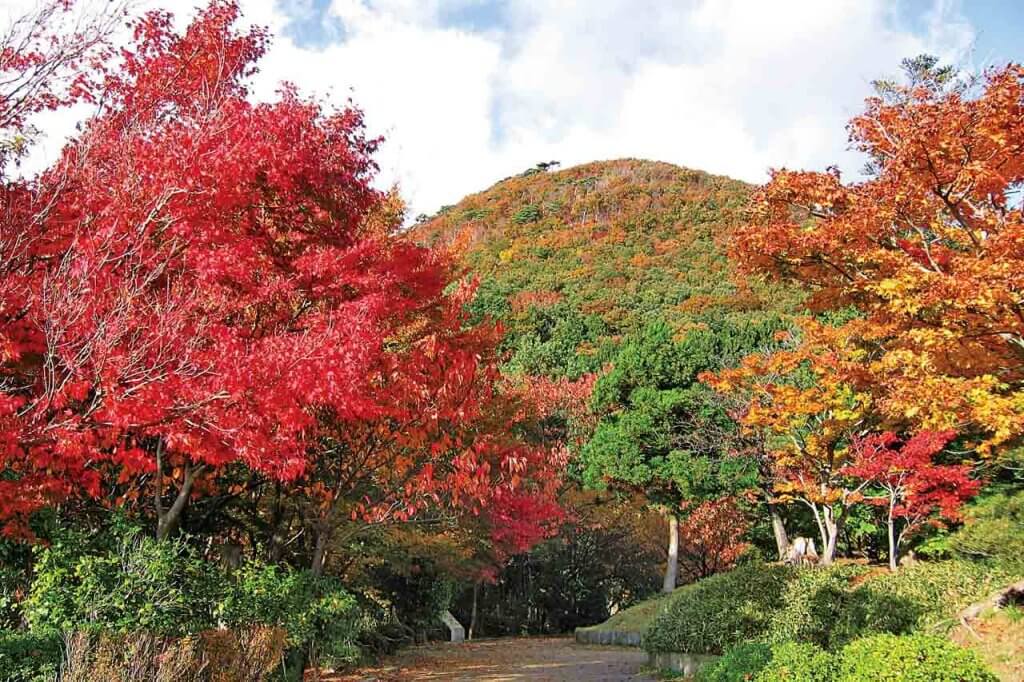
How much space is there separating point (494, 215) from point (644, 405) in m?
54.4

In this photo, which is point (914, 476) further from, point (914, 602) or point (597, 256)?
point (597, 256)

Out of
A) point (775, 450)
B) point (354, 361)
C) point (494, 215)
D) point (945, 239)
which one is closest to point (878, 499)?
point (775, 450)

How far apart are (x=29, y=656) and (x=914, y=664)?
679 cm

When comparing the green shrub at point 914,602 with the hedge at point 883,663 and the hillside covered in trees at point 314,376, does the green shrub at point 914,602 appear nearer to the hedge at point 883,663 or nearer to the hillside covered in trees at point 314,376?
the hillside covered in trees at point 314,376

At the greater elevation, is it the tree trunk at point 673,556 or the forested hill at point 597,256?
the forested hill at point 597,256

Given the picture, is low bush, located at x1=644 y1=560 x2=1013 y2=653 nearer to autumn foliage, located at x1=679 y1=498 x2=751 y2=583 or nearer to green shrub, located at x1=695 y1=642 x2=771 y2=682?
green shrub, located at x1=695 y1=642 x2=771 y2=682

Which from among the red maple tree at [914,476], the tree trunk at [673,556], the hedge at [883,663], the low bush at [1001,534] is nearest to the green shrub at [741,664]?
the hedge at [883,663]

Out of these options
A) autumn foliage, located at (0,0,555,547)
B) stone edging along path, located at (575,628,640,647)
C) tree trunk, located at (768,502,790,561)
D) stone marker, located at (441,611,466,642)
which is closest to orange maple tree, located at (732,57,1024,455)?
autumn foliage, located at (0,0,555,547)

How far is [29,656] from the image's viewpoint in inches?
214

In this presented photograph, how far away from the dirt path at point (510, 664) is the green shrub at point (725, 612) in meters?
0.87

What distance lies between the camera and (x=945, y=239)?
28.9ft

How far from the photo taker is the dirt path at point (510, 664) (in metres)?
12.3

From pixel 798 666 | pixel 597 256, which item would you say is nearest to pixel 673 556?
pixel 798 666

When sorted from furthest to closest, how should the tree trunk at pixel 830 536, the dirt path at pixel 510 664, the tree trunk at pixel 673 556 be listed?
the tree trunk at pixel 673 556, the tree trunk at pixel 830 536, the dirt path at pixel 510 664
